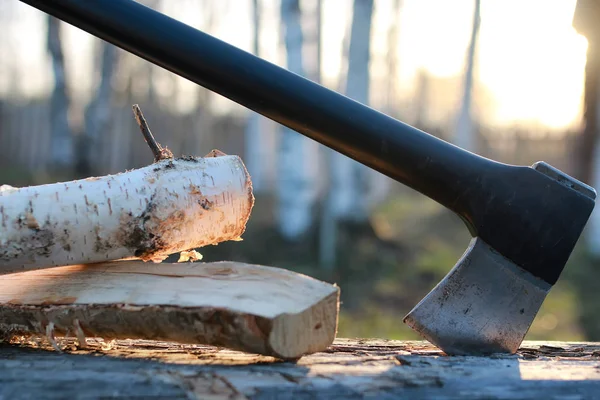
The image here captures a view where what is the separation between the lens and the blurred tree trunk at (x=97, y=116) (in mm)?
11484

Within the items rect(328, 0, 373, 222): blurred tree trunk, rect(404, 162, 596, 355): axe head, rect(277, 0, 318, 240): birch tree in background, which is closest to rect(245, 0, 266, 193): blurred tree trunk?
rect(328, 0, 373, 222): blurred tree trunk

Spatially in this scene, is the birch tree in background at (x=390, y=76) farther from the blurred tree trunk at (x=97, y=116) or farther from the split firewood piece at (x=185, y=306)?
the split firewood piece at (x=185, y=306)

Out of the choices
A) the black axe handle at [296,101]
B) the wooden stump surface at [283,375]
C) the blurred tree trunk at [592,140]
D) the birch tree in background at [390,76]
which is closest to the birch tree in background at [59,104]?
the birch tree in background at [390,76]

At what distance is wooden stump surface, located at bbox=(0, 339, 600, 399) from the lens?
4.39 feet

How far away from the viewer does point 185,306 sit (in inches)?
58.5

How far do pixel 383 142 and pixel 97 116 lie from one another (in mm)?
11094

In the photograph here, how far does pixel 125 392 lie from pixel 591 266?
7.67 metres

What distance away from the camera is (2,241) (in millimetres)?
1595

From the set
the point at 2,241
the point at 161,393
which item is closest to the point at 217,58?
the point at 2,241

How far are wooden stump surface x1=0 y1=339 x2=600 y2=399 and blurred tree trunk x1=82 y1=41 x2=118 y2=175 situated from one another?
10.4 metres

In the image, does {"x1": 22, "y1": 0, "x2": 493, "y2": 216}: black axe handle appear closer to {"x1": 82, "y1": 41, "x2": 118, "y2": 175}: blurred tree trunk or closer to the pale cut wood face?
the pale cut wood face

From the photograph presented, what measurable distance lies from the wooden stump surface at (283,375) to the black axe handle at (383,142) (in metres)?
0.33

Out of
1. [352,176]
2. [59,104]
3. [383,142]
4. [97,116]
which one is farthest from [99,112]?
[383,142]

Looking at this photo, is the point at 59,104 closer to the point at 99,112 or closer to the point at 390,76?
the point at 99,112
